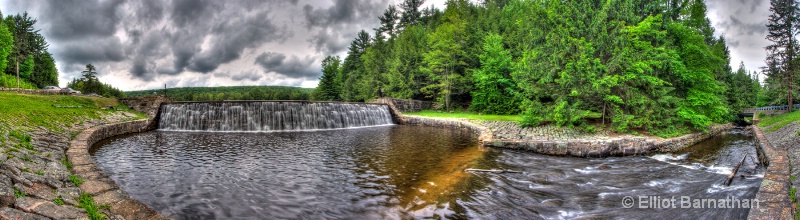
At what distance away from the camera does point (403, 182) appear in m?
7.76

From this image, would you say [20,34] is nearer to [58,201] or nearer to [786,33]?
[58,201]

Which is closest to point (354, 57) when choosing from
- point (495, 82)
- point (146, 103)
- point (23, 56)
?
point (495, 82)

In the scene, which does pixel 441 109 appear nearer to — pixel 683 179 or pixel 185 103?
pixel 185 103

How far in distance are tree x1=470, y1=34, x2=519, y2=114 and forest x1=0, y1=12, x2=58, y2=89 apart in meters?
49.5

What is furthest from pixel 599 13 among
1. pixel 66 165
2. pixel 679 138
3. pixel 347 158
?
pixel 66 165

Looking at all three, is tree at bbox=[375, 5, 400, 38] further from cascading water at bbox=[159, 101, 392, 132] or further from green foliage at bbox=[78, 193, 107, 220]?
green foliage at bbox=[78, 193, 107, 220]

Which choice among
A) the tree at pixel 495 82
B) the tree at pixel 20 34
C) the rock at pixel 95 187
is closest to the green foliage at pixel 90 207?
the rock at pixel 95 187

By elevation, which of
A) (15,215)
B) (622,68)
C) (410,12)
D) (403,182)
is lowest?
(403,182)

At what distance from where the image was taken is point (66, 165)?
7062 mm

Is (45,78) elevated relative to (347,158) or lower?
elevated

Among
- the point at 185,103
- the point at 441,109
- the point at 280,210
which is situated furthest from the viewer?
the point at 441,109

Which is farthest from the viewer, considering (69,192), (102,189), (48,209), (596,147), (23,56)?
(23,56)

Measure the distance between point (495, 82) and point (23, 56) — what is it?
64.5m

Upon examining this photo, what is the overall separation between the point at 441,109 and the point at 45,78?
68.7 metres
